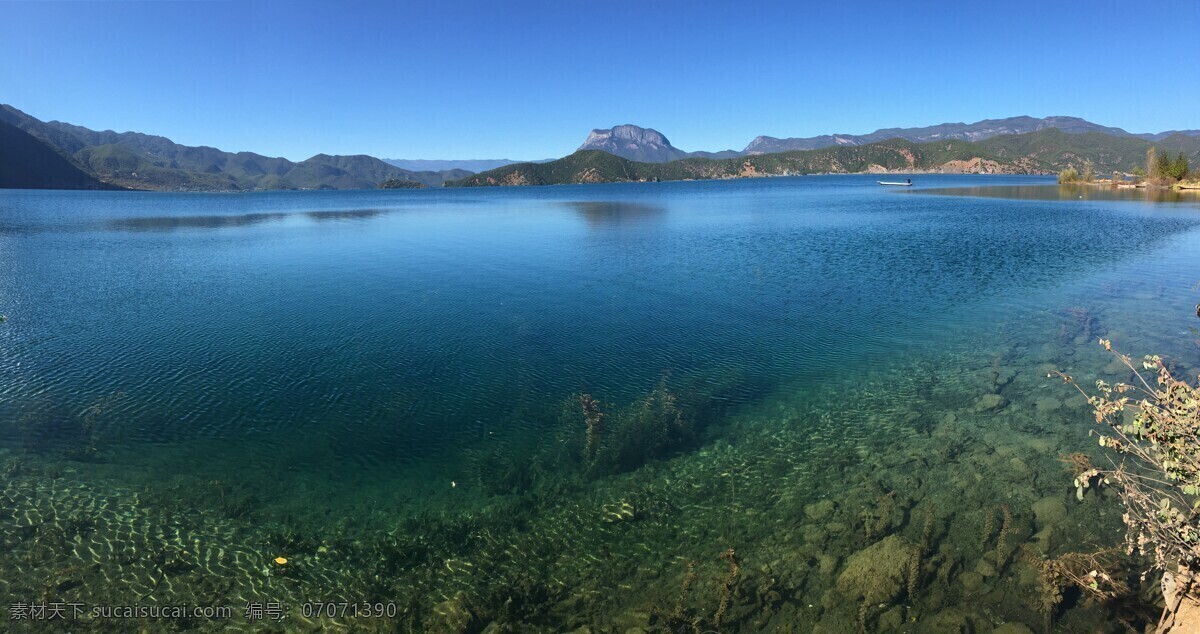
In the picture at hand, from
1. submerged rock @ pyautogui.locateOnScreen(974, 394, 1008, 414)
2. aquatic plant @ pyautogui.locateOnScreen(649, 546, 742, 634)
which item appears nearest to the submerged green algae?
aquatic plant @ pyautogui.locateOnScreen(649, 546, 742, 634)

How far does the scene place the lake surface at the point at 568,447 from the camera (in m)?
A: 12.4

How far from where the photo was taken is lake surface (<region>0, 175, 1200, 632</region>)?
12.4m

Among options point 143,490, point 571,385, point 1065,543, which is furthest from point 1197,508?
point 143,490

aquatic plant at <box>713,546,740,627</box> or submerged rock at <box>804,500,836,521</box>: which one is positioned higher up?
submerged rock at <box>804,500,836,521</box>

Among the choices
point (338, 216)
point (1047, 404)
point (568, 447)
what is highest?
point (338, 216)

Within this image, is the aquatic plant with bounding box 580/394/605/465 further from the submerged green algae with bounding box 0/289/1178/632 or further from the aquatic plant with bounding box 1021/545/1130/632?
the aquatic plant with bounding box 1021/545/1130/632

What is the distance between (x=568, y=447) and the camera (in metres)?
18.4

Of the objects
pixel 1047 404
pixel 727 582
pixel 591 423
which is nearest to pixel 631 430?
pixel 591 423

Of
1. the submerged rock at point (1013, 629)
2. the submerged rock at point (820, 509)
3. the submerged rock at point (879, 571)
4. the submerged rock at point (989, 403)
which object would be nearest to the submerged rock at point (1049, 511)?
the submerged rock at point (879, 571)

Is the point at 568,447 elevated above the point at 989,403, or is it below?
below

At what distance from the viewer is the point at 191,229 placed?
9075 centimetres

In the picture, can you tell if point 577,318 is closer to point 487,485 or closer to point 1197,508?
point 487,485

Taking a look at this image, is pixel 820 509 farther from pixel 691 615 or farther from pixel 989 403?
pixel 989 403

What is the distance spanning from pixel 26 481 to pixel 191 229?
93.2 metres
